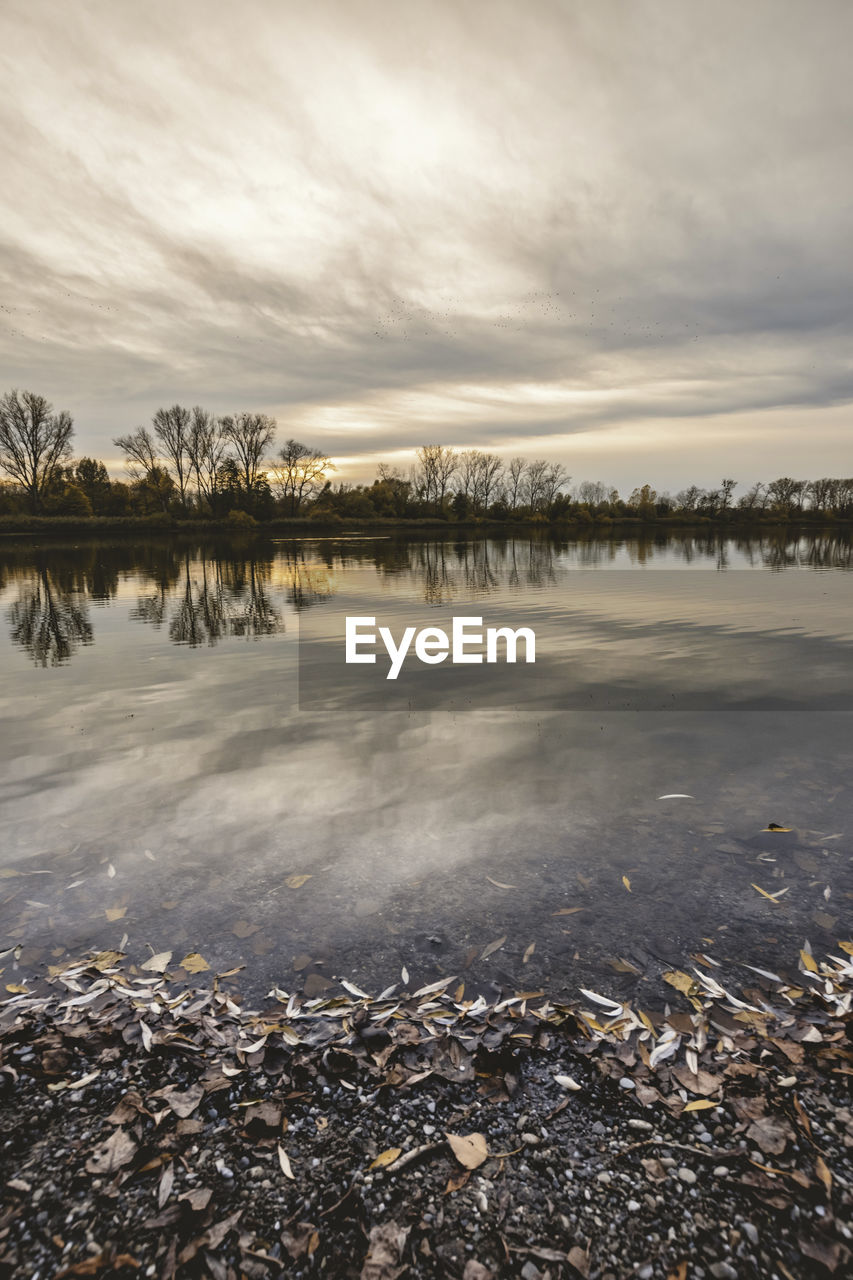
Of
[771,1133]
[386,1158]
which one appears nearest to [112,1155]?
[386,1158]

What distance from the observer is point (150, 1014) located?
4.06 metres

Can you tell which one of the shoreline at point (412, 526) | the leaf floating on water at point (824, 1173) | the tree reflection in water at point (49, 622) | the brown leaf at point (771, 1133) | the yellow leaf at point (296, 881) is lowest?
the yellow leaf at point (296, 881)

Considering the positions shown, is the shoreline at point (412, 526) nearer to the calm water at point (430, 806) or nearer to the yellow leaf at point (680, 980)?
the calm water at point (430, 806)

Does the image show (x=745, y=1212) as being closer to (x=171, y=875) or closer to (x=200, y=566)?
Answer: (x=171, y=875)

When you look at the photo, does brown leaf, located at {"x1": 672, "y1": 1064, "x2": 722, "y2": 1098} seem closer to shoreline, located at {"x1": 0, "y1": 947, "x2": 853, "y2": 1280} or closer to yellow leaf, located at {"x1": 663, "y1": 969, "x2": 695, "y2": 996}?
shoreline, located at {"x1": 0, "y1": 947, "x2": 853, "y2": 1280}

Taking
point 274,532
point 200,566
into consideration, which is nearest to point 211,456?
point 274,532

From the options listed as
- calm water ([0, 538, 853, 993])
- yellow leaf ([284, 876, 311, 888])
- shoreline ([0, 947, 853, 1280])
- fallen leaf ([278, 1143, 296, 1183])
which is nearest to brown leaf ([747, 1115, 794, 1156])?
shoreline ([0, 947, 853, 1280])

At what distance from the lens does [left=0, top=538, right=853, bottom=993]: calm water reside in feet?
16.1

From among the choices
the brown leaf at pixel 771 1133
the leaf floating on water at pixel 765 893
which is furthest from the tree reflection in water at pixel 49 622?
the brown leaf at pixel 771 1133

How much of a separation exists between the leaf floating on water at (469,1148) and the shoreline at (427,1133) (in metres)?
0.01

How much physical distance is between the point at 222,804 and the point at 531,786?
3815 millimetres

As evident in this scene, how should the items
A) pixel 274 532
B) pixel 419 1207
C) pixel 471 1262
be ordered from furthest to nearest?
pixel 274 532 → pixel 419 1207 → pixel 471 1262

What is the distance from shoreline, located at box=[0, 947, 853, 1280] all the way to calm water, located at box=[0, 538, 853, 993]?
1.72 ft

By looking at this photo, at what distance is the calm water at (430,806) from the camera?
489 cm
